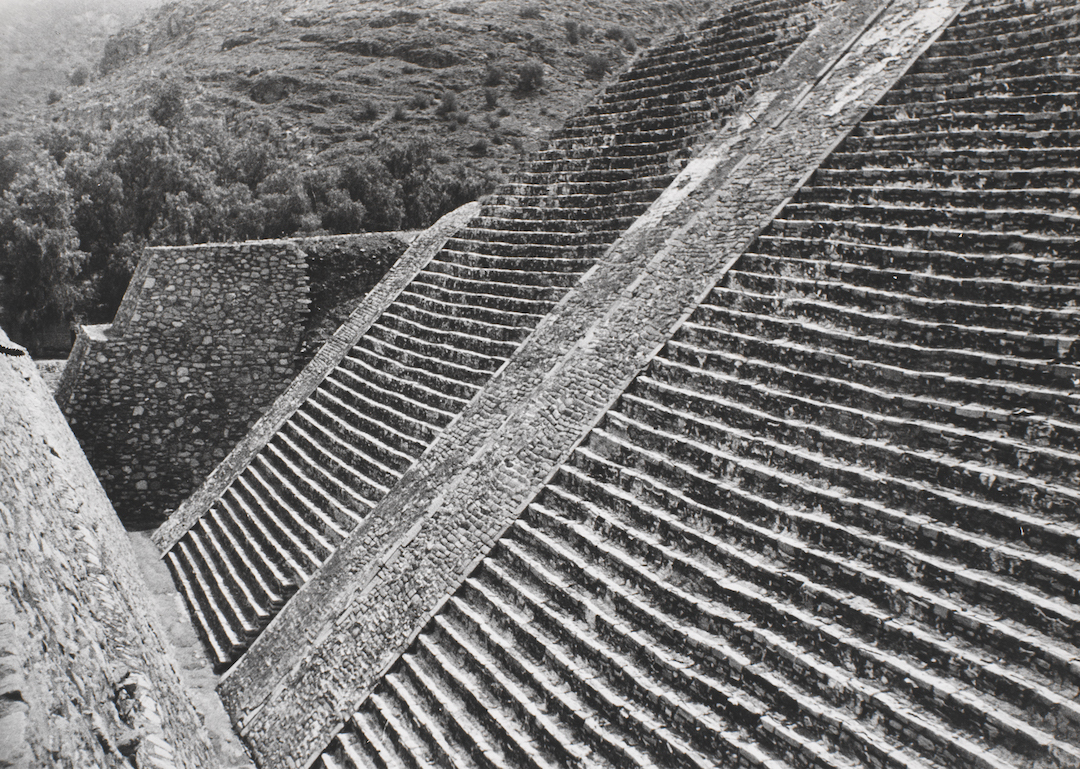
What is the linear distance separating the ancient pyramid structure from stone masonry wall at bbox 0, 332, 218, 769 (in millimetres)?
1307

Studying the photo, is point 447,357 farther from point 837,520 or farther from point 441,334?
point 837,520

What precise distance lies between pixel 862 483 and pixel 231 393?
339 inches

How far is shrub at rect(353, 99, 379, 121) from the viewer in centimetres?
2859

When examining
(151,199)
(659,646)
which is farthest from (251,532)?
(151,199)

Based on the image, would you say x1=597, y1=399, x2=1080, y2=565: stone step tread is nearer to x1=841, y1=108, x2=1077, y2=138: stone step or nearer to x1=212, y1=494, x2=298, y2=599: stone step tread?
x1=841, y1=108, x2=1077, y2=138: stone step

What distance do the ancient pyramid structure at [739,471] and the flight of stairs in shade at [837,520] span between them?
17 mm

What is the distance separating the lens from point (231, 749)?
17.9 ft

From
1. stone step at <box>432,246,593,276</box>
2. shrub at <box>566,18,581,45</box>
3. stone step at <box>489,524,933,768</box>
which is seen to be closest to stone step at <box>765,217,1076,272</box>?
stone step at <box>432,246,593,276</box>

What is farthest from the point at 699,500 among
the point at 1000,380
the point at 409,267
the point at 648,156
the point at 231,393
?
the point at 231,393

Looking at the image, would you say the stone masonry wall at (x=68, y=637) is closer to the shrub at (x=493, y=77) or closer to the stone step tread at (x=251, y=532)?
the stone step tread at (x=251, y=532)

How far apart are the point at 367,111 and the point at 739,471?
28.1m

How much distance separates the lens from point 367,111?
28.8 meters

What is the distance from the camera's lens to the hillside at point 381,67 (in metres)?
27.7

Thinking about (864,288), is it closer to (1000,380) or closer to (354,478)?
(1000,380)
